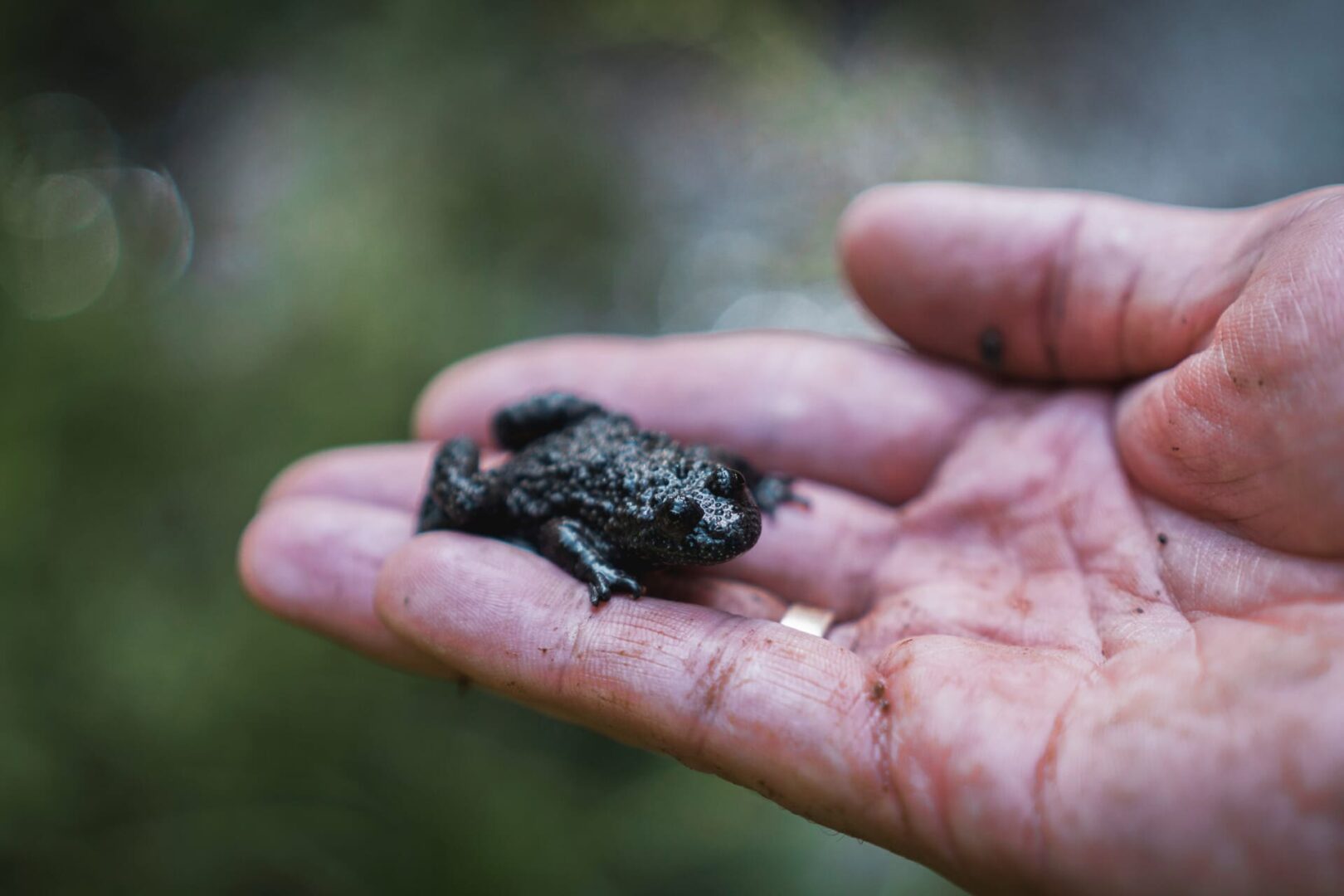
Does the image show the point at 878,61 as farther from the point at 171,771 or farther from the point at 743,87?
the point at 171,771

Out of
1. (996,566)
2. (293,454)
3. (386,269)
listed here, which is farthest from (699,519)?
(386,269)

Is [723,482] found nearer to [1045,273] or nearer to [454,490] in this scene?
[454,490]

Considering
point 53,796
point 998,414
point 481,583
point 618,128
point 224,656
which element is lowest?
point 53,796

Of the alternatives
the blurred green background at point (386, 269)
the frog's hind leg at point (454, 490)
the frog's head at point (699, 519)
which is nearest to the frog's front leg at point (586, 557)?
the frog's head at point (699, 519)

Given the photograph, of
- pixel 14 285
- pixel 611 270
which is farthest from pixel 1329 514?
pixel 14 285

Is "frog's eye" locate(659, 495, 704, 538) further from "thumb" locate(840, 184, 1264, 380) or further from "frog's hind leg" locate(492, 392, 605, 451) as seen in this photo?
"thumb" locate(840, 184, 1264, 380)

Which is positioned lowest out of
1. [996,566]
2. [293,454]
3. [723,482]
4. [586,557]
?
[293,454]

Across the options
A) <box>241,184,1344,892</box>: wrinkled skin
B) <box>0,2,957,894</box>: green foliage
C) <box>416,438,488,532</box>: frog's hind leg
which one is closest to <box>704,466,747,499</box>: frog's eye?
<box>241,184,1344,892</box>: wrinkled skin
